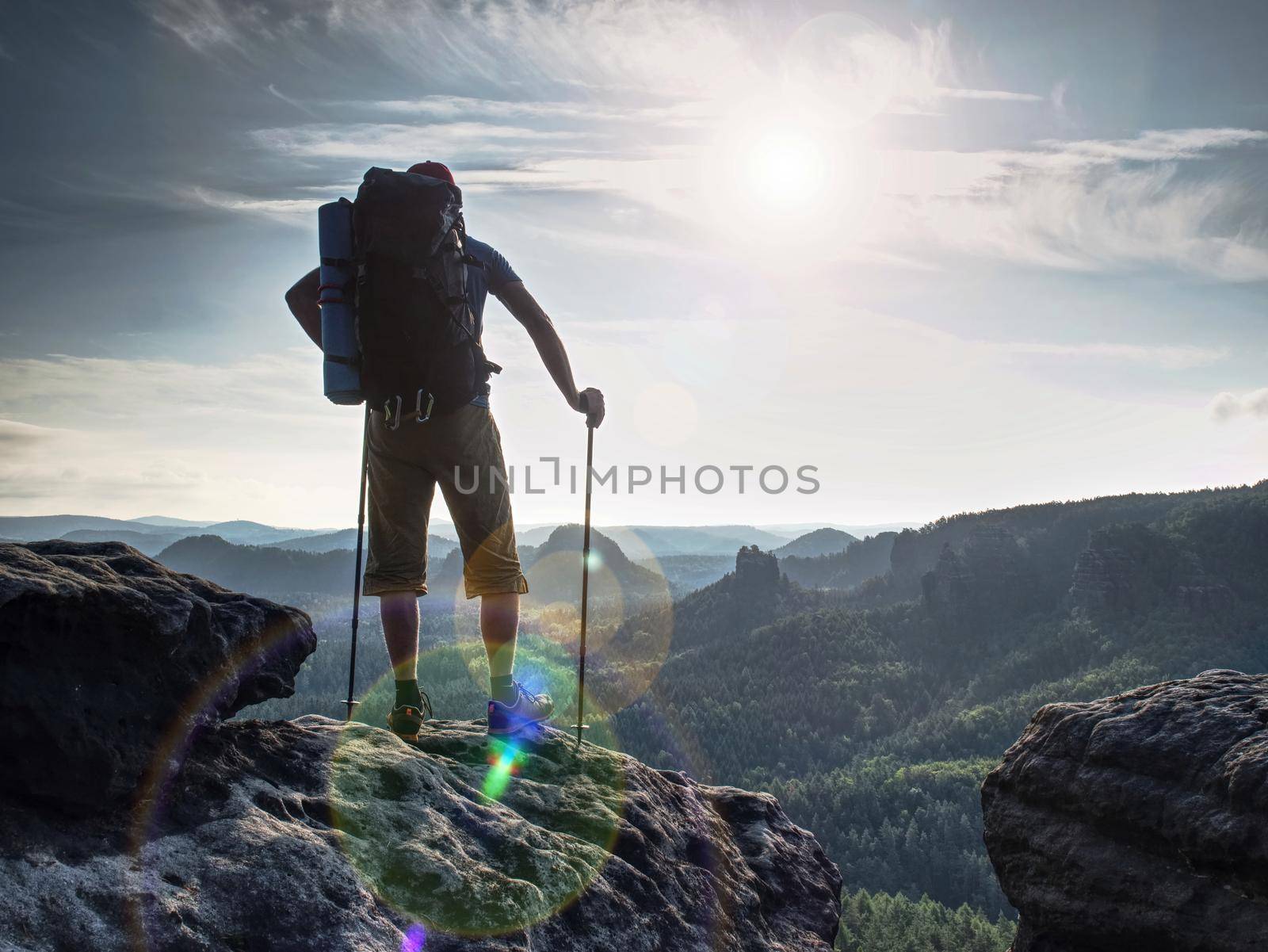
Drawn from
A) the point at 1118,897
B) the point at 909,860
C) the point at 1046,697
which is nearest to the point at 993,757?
the point at 1046,697

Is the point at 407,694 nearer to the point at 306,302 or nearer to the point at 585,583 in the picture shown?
the point at 585,583

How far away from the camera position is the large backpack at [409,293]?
6324 mm

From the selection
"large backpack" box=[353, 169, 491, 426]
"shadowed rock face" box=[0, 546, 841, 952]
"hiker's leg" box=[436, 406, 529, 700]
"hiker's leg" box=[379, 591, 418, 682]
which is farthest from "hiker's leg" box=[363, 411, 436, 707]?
"shadowed rock face" box=[0, 546, 841, 952]

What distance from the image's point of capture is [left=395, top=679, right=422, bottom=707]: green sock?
7022 millimetres

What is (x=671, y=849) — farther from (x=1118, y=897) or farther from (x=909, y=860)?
(x=909, y=860)

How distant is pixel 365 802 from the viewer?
5.41 metres

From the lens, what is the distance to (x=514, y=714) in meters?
7.41

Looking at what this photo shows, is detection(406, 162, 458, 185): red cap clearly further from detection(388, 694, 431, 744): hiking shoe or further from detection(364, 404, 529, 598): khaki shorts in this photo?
detection(388, 694, 431, 744): hiking shoe

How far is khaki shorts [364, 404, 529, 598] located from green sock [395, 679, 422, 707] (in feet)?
2.64

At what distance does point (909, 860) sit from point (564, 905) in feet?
451

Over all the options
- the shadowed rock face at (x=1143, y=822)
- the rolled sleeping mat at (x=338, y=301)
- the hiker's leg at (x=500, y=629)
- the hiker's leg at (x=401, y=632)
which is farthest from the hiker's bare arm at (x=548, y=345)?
the shadowed rock face at (x=1143, y=822)

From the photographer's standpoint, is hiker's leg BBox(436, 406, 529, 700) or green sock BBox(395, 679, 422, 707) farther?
green sock BBox(395, 679, 422, 707)

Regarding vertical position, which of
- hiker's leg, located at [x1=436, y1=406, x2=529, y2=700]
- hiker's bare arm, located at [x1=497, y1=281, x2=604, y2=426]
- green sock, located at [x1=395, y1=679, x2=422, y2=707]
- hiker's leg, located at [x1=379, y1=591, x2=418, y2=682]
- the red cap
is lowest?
green sock, located at [x1=395, y1=679, x2=422, y2=707]

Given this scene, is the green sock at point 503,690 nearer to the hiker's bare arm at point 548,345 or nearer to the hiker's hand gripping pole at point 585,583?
the hiker's hand gripping pole at point 585,583
